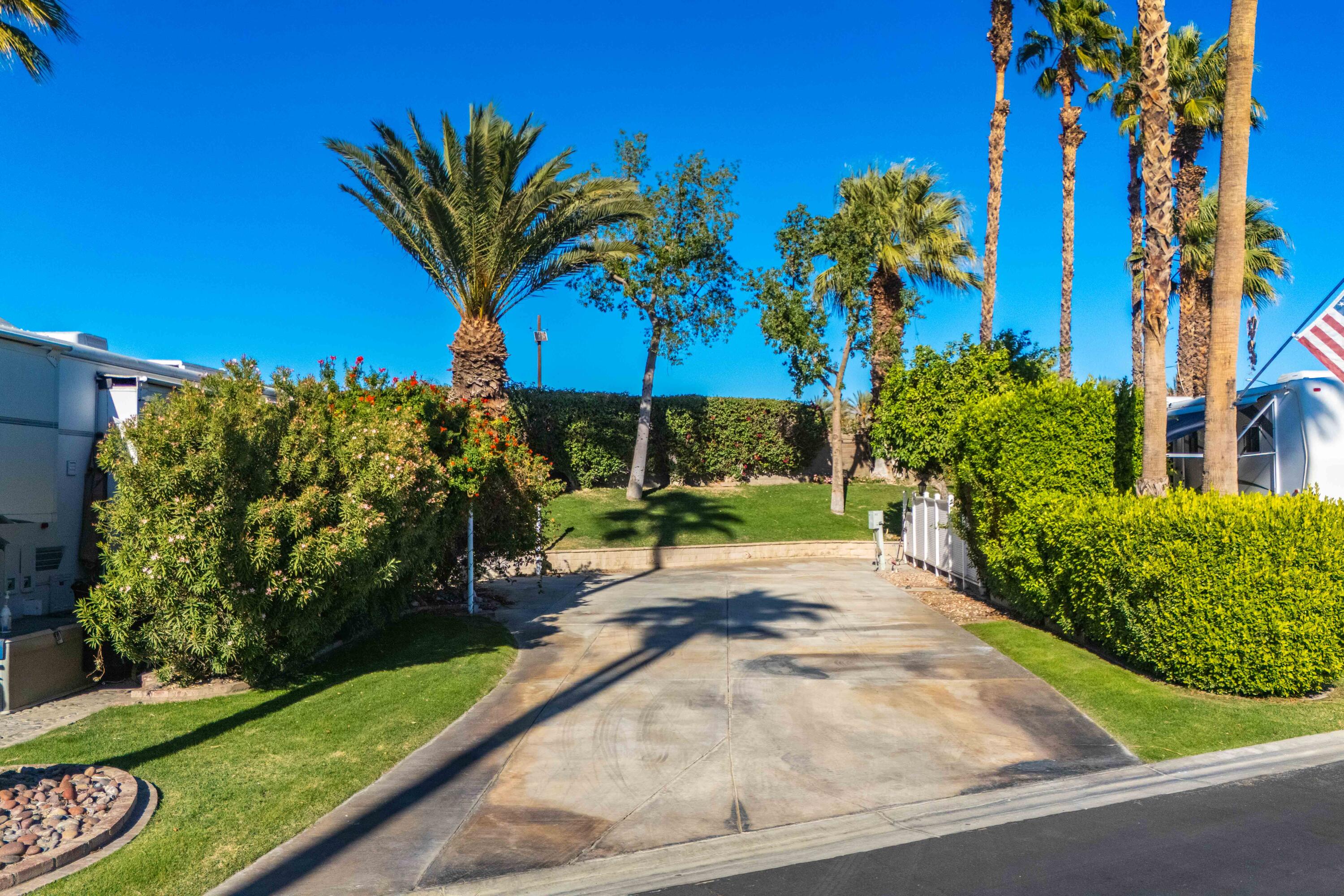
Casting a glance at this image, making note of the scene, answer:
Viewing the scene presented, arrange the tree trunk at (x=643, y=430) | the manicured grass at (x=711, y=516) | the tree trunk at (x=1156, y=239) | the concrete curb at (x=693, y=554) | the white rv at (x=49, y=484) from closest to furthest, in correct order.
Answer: the white rv at (x=49, y=484) → the tree trunk at (x=1156, y=239) → the concrete curb at (x=693, y=554) → the manicured grass at (x=711, y=516) → the tree trunk at (x=643, y=430)

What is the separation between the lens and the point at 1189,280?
2592cm

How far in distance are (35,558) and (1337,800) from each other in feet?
42.0

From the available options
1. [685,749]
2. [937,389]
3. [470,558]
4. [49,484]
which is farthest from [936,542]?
[49,484]

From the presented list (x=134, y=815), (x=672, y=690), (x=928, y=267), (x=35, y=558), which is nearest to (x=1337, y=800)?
(x=672, y=690)

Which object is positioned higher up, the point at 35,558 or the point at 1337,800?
the point at 35,558

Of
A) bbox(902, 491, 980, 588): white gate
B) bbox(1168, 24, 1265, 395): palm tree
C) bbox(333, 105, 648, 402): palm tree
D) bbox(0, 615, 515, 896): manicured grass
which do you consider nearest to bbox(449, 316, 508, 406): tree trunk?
bbox(333, 105, 648, 402): palm tree

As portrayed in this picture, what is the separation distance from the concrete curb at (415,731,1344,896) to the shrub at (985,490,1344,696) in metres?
1.15

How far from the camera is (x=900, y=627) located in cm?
1409

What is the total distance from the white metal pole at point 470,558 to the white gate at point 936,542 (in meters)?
8.84

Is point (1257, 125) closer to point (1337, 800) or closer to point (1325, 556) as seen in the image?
point (1325, 556)

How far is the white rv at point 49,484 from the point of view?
9.30 meters

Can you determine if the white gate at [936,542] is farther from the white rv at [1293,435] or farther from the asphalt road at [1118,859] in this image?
the asphalt road at [1118,859]

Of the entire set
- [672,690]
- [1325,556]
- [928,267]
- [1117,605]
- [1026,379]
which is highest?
[928,267]

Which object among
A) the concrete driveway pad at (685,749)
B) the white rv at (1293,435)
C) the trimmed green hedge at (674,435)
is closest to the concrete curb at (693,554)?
the trimmed green hedge at (674,435)
